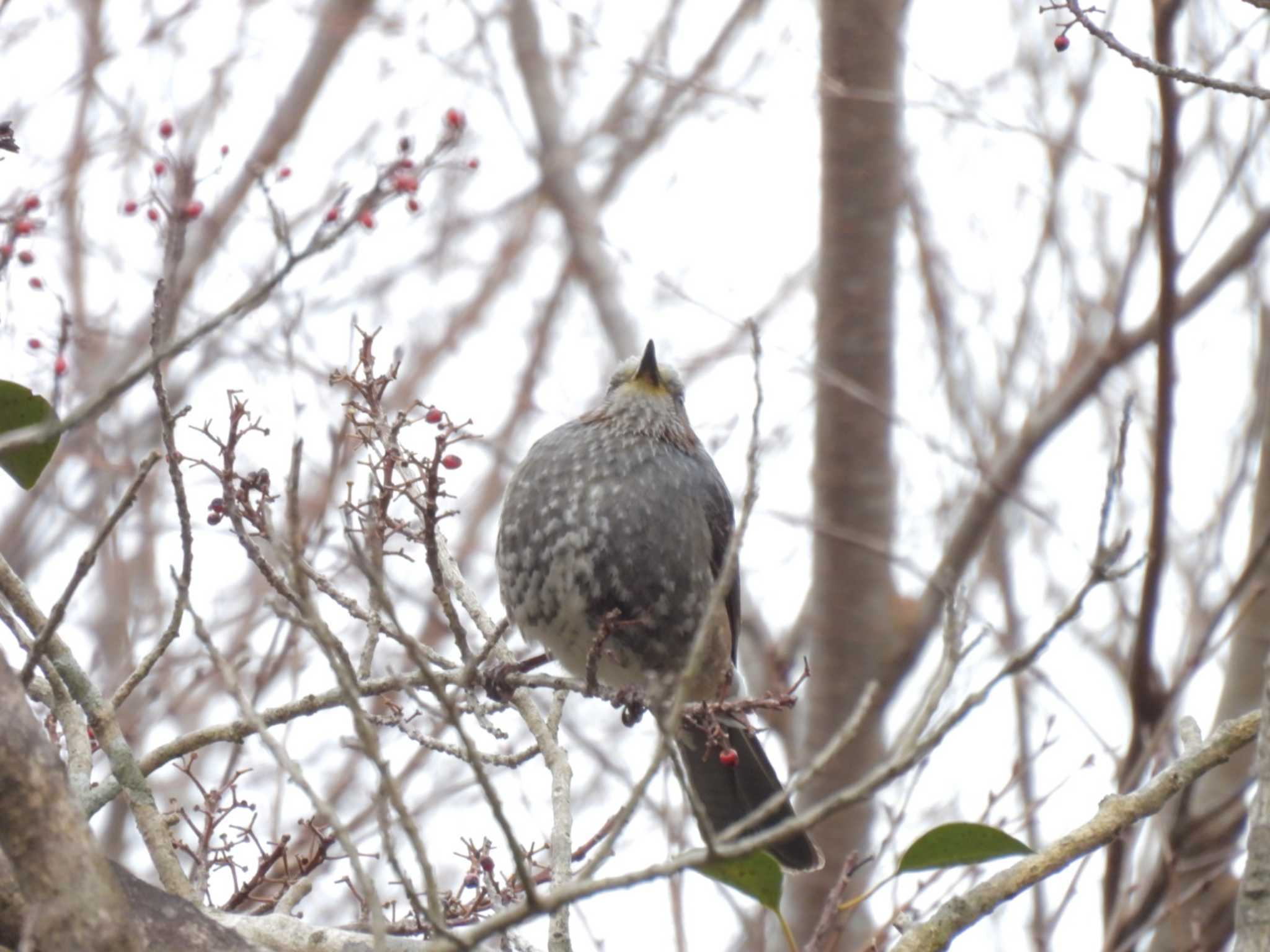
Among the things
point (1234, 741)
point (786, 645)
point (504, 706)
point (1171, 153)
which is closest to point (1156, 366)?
point (1171, 153)

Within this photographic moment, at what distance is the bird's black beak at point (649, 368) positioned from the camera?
498 cm

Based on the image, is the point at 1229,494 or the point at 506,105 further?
the point at 506,105

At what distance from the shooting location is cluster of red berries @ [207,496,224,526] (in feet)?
9.46

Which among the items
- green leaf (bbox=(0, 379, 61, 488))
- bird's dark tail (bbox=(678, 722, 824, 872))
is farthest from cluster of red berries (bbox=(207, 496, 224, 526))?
bird's dark tail (bbox=(678, 722, 824, 872))

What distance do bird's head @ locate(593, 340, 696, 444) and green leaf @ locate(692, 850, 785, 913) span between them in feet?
6.62

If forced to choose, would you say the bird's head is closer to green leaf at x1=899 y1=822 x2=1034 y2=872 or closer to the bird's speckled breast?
the bird's speckled breast

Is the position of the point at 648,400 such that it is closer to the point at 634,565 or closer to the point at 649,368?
the point at 649,368

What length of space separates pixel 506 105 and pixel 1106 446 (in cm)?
362

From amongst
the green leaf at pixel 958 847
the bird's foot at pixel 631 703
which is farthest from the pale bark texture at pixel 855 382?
the green leaf at pixel 958 847

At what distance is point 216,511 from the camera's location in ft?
9.53

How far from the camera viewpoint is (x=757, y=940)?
549cm

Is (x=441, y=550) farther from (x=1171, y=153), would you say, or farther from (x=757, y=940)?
(x=757, y=940)

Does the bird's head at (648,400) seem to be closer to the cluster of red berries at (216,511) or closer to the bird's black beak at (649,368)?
the bird's black beak at (649,368)

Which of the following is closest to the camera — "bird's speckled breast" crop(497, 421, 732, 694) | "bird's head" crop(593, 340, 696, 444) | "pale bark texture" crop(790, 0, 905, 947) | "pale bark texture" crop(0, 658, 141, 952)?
"pale bark texture" crop(0, 658, 141, 952)
